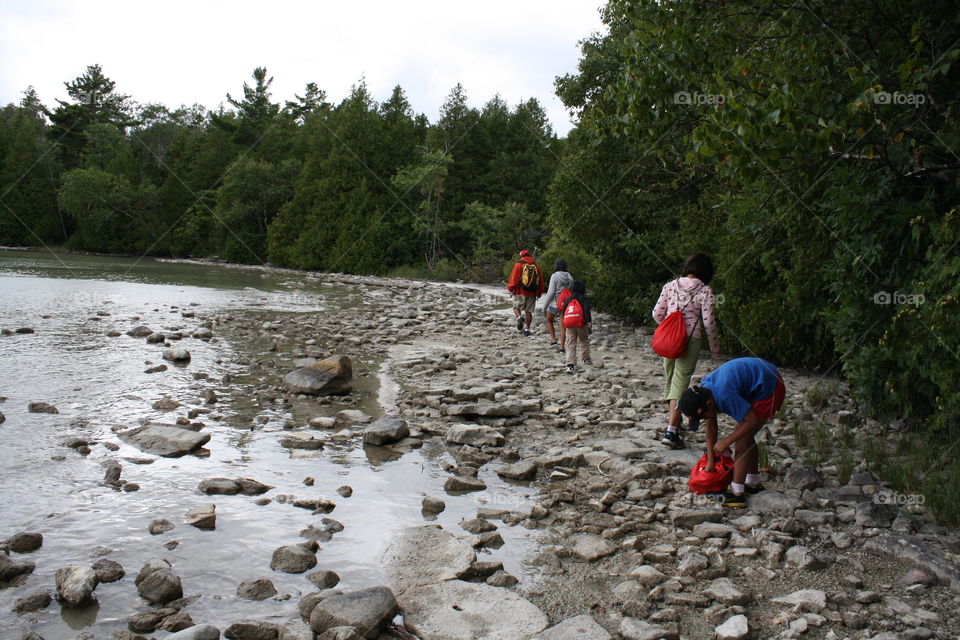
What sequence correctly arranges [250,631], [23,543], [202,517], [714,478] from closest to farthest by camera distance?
1. [250,631]
2. [23,543]
3. [202,517]
4. [714,478]

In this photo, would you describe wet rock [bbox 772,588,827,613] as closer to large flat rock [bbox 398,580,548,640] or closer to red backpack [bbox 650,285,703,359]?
large flat rock [bbox 398,580,548,640]

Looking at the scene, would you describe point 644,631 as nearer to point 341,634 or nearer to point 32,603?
point 341,634

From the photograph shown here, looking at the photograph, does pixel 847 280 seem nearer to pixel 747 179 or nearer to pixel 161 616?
pixel 747 179

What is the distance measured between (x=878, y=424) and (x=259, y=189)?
62.7 m

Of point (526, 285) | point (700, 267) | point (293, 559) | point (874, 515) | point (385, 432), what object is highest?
point (700, 267)

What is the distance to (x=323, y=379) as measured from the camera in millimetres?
A: 10508

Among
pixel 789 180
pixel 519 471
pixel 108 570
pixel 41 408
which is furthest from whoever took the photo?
pixel 41 408

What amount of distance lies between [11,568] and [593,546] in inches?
160

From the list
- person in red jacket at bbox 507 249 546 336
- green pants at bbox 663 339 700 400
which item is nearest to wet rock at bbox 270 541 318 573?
green pants at bbox 663 339 700 400

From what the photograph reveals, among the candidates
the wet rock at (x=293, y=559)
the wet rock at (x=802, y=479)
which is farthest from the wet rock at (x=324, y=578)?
the wet rock at (x=802, y=479)

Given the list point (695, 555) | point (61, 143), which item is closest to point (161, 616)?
point (695, 555)

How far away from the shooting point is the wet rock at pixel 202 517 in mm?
5422

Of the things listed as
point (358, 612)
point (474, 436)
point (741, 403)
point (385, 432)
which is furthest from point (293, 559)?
point (741, 403)

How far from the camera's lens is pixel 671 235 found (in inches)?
607
